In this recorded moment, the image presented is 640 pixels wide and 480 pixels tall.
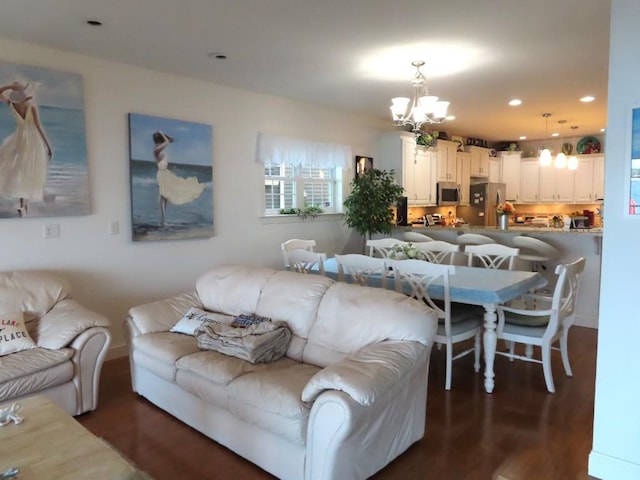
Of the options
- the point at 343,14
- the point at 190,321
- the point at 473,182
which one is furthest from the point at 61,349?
the point at 473,182

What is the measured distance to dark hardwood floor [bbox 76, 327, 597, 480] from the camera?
2.39 metres

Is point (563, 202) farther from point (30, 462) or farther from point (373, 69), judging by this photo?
point (30, 462)

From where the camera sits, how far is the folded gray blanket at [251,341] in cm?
268

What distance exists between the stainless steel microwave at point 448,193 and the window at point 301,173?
2.09 metres

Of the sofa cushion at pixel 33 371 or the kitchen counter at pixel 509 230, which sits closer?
the sofa cushion at pixel 33 371

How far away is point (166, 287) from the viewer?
4531 millimetres

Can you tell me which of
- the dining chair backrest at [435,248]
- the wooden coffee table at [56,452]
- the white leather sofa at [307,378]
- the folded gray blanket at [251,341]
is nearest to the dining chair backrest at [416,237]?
the dining chair backrest at [435,248]

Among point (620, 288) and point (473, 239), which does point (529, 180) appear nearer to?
point (473, 239)

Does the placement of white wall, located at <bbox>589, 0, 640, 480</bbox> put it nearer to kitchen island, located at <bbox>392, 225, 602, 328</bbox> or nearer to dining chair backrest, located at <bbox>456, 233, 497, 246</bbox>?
kitchen island, located at <bbox>392, 225, 602, 328</bbox>

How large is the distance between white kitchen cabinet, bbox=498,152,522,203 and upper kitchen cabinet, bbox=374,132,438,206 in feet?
9.34

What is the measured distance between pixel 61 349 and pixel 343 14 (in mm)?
2873

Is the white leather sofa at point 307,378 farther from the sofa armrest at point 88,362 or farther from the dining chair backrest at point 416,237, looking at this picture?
the dining chair backrest at point 416,237

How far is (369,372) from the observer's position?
82.7 inches

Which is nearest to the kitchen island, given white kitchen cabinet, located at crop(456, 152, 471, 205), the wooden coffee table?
white kitchen cabinet, located at crop(456, 152, 471, 205)
